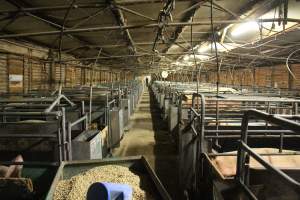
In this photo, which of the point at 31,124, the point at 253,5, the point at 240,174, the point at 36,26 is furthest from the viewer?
the point at 36,26

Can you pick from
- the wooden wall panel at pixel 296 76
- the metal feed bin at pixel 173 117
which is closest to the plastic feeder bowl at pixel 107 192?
the metal feed bin at pixel 173 117

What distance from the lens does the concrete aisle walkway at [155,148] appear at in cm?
557

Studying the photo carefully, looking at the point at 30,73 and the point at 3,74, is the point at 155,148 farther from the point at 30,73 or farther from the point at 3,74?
the point at 30,73

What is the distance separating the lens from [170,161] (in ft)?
21.6

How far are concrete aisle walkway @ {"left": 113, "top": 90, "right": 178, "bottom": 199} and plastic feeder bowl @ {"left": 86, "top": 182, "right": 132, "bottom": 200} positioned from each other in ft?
9.90

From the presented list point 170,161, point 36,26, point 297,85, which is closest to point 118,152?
point 170,161

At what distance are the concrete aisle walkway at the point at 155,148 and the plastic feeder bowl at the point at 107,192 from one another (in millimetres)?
3017

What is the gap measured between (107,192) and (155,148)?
622cm

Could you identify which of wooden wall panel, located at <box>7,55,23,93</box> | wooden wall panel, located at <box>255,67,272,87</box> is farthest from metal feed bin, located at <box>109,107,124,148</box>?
wooden wall panel, located at <box>255,67,272,87</box>

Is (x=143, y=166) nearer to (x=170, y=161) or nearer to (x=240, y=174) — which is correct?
(x=240, y=174)

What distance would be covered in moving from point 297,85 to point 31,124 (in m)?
13.0

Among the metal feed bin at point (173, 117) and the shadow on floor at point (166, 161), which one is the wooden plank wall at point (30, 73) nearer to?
the metal feed bin at point (173, 117)

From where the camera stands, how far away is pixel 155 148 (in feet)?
25.6

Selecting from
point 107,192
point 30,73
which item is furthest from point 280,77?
point 107,192
